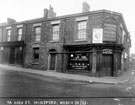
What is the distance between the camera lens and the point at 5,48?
2236 cm

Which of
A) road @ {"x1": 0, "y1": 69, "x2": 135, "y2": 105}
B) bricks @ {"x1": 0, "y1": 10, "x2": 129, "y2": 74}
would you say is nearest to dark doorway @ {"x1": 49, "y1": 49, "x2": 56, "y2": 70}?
bricks @ {"x1": 0, "y1": 10, "x2": 129, "y2": 74}

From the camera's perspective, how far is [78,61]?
53.1 feet

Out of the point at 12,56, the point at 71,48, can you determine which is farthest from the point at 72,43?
the point at 12,56

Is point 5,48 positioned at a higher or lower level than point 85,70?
higher

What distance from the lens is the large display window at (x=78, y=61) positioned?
15.6 metres

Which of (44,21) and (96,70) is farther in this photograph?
(44,21)

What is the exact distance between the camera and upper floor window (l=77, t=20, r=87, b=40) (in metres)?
15.9

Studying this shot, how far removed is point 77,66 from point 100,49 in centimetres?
334

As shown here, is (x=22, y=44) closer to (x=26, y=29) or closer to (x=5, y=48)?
(x=26, y=29)

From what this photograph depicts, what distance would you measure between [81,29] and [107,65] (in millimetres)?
4953

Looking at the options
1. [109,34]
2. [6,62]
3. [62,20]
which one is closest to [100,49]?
[109,34]

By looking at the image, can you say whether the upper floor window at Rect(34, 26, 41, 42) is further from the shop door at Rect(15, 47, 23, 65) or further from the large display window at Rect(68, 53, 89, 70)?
the large display window at Rect(68, 53, 89, 70)

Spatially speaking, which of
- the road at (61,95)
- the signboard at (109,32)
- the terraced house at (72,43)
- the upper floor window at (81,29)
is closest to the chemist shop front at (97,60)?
the terraced house at (72,43)

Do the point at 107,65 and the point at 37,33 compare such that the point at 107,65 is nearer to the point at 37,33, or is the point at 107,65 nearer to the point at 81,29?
the point at 81,29
